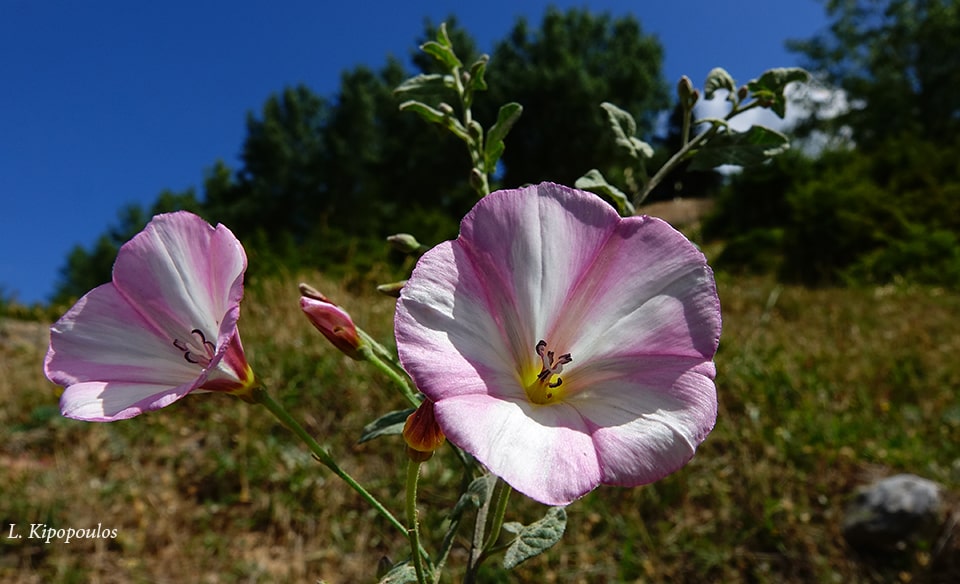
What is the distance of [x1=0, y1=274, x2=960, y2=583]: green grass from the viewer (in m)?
2.76

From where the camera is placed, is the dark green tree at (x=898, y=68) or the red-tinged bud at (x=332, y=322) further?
the dark green tree at (x=898, y=68)

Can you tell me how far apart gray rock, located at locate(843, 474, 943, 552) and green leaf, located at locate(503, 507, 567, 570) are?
265 cm

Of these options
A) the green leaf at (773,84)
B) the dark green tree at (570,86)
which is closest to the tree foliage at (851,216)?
the dark green tree at (570,86)

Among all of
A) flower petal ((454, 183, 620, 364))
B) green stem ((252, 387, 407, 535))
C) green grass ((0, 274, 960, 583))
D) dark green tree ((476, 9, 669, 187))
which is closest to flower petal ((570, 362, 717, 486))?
flower petal ((454, 183, 620, 364))

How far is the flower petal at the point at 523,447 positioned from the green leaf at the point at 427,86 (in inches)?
25.5

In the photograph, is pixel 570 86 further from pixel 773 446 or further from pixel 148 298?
pixel 148 298

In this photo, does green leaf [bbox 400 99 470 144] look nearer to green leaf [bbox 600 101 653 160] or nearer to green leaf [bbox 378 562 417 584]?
green leaf [bbox 600 101 653 160]

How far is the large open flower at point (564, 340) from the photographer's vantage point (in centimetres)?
53

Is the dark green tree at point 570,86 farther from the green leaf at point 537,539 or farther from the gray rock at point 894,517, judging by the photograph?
the green leaf at point 537,539

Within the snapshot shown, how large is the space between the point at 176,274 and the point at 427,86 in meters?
0.53

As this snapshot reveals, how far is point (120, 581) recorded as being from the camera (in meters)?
2.80

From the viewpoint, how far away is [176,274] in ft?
2.33

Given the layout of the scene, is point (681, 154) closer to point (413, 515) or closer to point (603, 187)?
point (603, 187)

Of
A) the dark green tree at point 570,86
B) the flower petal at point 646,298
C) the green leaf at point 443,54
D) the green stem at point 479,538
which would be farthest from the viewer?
the dark green tree at point 570,86
